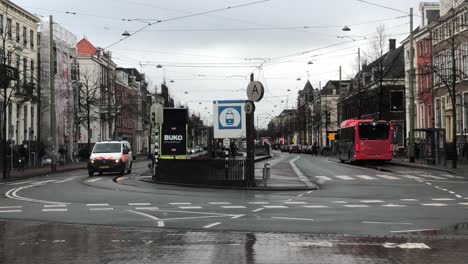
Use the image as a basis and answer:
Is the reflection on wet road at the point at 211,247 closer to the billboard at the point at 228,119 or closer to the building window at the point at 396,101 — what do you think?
the billboard at the point at 228,119

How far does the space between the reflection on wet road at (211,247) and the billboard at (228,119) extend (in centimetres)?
1461

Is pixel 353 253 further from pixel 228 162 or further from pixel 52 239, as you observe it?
pixel 228 162

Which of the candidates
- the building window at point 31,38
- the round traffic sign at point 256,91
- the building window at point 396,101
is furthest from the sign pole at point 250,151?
the building window at point 396,101

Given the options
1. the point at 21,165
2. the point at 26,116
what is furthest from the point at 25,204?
the point at 26,116

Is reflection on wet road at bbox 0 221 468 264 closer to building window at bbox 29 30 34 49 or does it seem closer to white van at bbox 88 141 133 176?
white van at bbox 88 141 133 176

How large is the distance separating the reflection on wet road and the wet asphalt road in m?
0.02

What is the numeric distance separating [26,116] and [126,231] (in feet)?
159

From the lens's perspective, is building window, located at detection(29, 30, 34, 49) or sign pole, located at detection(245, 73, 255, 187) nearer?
sign pole, located at detection(245, 73, 255, 187)

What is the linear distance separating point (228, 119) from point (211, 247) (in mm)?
16767

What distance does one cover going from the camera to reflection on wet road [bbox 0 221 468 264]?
853 centimetres

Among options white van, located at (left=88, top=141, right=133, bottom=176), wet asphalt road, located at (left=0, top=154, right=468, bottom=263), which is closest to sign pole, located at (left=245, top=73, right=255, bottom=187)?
wet asphalt road, located at (left=0, top=154, right=468, bottom=263)

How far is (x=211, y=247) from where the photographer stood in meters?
9.47

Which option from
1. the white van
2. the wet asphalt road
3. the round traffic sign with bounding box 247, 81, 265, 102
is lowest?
the wet asphalt road

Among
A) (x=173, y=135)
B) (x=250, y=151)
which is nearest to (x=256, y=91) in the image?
(x=250, y=151)
